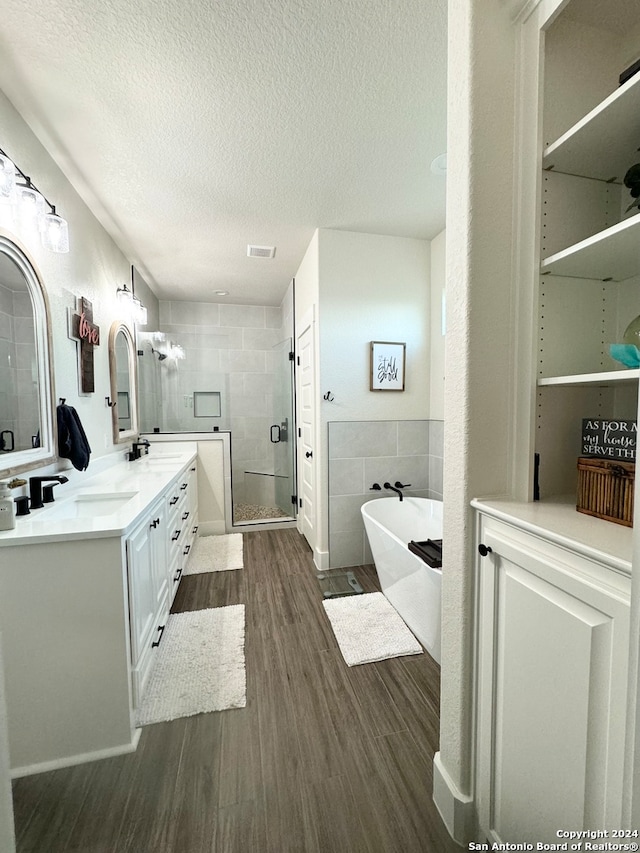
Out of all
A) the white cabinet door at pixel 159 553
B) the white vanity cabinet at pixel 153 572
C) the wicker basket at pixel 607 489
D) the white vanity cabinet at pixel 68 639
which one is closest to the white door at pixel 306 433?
the white vanity cabinet at pixel 153 572

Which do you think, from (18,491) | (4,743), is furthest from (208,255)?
(4,743)

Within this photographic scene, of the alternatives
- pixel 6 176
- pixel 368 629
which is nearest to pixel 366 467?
pixel 368 629

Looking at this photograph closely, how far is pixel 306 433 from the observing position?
3262mm

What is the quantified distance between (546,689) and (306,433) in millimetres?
2620

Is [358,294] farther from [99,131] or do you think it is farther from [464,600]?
[464,600]

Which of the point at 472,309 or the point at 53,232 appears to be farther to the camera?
the point at 53,232

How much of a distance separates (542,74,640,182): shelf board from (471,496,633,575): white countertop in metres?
0.93

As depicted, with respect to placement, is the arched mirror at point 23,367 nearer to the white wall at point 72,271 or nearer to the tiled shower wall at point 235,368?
the white wall at point 72,271

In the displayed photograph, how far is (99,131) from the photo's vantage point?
166cm

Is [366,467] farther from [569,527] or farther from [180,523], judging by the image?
[569,527]

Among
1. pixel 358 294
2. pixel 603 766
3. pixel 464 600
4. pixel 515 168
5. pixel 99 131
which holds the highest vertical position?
pixel 99 131

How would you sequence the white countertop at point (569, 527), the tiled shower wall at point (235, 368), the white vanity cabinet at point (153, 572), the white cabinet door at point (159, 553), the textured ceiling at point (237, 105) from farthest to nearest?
the tiled shower wall at point (235, 368) → the white cabinet door at point (159, 553) → the white vanity cabinet at point (153, 572) → the textured ceiling at point (237, 105) → the white countertop at point (569, 527)

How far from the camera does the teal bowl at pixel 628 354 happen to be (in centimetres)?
81

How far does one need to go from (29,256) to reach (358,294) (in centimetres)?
205
